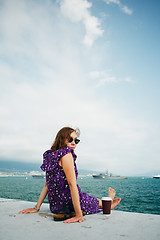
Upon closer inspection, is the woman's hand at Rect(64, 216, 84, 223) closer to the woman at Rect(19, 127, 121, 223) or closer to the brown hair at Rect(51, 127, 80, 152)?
the woman at Rect(19, 127, 121, 223)

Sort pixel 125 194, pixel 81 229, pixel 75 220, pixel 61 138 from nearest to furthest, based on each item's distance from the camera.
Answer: pixel 81 229, pixel 75 220, pixel 61 138, pixel 125 194

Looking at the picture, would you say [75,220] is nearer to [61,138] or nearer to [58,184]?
[58,184]

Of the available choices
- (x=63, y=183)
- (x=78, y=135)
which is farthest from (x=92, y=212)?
(x=78, y=135)

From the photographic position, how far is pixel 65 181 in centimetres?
228

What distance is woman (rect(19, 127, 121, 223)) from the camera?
2094mm

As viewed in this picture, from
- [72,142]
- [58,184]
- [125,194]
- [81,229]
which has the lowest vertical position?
[125,194]

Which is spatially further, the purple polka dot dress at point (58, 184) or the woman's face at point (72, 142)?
the woman's face at point (72, 142)

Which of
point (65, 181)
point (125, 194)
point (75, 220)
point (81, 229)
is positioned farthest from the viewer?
point (125, 194)

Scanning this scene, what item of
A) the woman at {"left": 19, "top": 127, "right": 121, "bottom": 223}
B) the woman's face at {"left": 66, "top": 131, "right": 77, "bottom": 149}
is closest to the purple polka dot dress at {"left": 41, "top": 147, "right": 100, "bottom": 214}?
the woman at {"left": 19, "top": 127, "right": 121, "bottom": 223}

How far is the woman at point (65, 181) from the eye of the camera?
6.87 ft

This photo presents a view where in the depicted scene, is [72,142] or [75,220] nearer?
[75,220]

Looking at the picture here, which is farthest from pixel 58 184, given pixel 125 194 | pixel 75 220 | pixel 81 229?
pixel 125 194

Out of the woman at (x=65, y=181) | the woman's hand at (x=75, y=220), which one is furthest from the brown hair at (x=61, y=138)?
the woman's hand at (x=75, y=220)

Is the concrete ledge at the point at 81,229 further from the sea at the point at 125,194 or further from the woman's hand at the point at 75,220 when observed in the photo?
the sea at the point at 125,194
